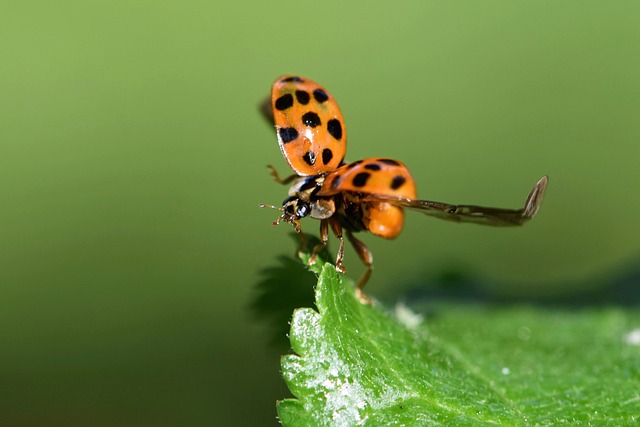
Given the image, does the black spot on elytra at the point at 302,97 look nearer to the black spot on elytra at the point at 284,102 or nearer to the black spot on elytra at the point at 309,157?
the black spot on elytra at the point at 284,102

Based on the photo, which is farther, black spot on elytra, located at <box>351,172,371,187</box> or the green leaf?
black spot on elytra, located at <box>351,172,371,187</box>

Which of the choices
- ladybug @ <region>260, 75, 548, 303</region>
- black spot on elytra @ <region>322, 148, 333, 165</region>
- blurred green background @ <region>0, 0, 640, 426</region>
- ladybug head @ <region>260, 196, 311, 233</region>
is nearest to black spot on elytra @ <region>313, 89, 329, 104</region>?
ladybug @ <region>260, 75, 548, 303</region>

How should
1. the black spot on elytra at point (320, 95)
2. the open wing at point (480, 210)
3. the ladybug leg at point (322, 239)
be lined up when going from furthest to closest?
1. the black spot on elytra at point (320, 95)
2. the ladybug leg at point (322, 239)
3. the open wing at point (480, 210)

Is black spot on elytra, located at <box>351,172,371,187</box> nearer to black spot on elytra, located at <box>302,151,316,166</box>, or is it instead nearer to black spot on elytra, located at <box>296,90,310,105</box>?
black spot on elytra, located at <box>302,151,316,166</box>

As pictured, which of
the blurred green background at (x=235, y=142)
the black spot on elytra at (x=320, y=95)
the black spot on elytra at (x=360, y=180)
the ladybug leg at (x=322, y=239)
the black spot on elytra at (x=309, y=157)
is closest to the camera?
the ladybug leg at (x=322, y=239)

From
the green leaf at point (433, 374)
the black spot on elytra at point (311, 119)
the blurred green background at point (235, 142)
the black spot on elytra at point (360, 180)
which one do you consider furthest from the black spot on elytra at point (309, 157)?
the blurred green background at point (235, 142)

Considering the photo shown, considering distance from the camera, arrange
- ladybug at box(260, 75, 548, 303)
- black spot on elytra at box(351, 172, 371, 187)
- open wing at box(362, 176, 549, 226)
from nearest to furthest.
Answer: open wing at box(362, 176, 549, 226), black spot on elytra at box(351, 172, 371, 187), ladybug at box(260, 75, 548, 303)

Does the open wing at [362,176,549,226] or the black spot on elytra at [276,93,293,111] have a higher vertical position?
the black spot on elytra at [276,93,293,111]

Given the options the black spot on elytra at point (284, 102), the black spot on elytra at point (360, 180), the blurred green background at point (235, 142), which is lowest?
the black spot on elytra at point (360, 180)
